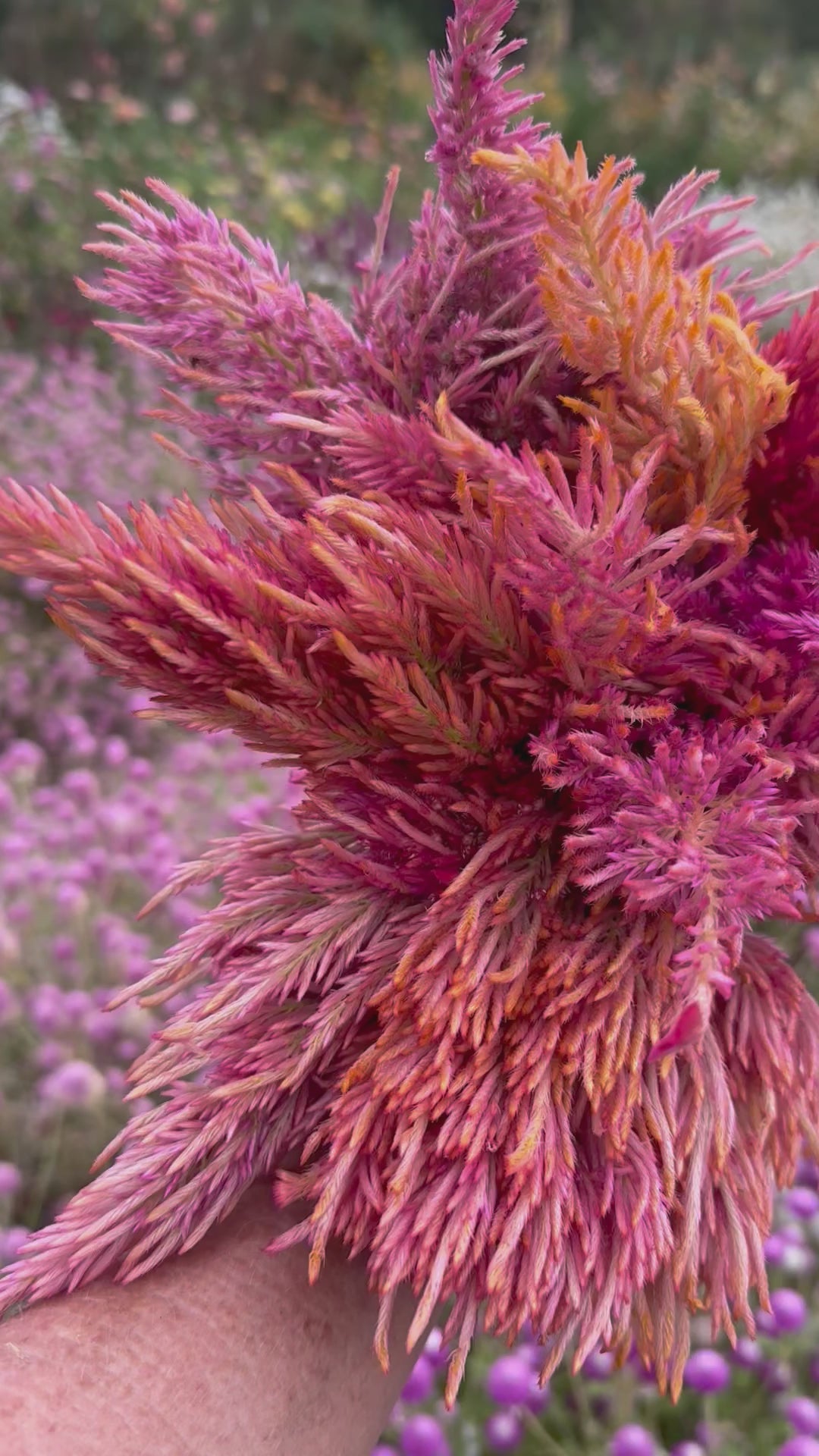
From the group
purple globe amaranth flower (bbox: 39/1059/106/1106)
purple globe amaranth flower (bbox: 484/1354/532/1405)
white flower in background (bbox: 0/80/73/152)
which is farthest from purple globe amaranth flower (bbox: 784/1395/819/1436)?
white flower in background (bbox: 0/80/73/152)

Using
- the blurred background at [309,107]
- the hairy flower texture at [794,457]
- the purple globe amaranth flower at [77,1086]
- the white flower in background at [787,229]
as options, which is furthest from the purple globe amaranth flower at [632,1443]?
the blurred background at [309,107]

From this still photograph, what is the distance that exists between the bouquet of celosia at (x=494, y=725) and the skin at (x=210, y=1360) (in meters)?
0.02

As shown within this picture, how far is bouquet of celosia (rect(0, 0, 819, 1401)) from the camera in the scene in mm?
353

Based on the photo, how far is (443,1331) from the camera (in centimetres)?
40

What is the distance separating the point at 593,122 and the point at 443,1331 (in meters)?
5.11

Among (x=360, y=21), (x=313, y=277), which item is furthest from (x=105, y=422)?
(x=360, y=21)

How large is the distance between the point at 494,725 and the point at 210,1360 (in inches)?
10.5

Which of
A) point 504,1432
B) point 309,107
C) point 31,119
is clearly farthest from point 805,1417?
point 309,107

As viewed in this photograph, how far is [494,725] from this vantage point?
0.40m

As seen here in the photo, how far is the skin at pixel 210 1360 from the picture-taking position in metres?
0.37

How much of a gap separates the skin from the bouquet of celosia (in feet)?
0.05

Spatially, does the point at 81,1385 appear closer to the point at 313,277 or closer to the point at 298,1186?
the point at 298,1186

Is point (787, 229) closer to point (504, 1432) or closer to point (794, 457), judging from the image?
point (794, 457)

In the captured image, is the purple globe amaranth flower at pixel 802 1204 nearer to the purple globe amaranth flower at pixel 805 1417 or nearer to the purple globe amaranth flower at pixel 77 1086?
the purple globe amaranth flower at pixel 805 1417
